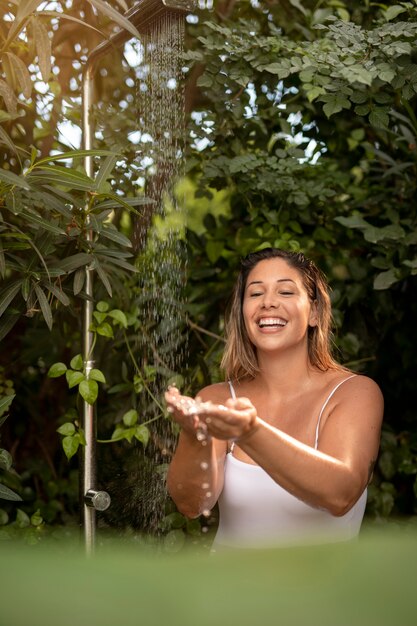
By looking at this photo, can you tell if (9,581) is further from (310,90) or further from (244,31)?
(244,31)

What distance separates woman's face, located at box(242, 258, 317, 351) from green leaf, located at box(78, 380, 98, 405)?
46 centimetres

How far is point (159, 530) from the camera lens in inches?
106

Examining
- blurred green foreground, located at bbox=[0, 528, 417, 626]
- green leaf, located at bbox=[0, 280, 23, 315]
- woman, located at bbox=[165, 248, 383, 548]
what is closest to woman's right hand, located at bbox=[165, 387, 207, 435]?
woman, located at bbox=[165, 248, 383, 548]

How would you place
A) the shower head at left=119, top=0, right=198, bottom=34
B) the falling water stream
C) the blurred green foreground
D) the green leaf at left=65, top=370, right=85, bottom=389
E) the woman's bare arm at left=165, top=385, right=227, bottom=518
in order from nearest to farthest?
the blurred green foreground → the woman's bare arm at left=165, top=385, right=227, bottom=518 → the shower head at left=119, top=0, right=198, bottom=34 → the green leaf at left=65, top=370, right=85, bottom=389 → the falling water stream

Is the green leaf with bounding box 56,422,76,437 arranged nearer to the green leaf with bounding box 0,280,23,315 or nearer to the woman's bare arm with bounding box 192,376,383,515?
the green leaf with bounding box 0,280,23,315

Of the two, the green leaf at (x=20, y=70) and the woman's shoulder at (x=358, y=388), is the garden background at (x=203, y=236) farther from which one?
the woman's shoulder at (x=358, y=388)

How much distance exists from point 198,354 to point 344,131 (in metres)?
0.98

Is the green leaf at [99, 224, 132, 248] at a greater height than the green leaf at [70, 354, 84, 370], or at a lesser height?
greater

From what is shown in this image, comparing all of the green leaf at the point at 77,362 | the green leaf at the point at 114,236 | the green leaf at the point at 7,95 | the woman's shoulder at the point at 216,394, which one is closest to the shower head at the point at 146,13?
the green leaf at the point at 7,95

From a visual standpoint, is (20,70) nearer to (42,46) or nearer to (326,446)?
(42,46)

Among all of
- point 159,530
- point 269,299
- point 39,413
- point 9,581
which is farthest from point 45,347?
point 9,581

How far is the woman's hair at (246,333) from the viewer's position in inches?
81.4

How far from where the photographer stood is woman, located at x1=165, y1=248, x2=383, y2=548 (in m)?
1.55

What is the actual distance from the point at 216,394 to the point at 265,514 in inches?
14.4
